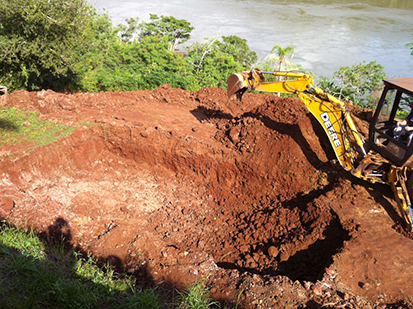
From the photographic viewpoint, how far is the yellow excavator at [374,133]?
623cm

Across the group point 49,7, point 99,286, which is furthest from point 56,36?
point 99,286

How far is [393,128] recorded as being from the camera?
6.64m

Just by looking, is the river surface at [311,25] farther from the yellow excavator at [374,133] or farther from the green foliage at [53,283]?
the green foliage at [53,283]

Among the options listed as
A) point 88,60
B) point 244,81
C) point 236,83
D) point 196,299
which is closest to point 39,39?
point 88,60

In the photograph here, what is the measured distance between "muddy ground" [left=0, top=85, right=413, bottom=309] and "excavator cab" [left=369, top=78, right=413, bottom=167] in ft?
3.25

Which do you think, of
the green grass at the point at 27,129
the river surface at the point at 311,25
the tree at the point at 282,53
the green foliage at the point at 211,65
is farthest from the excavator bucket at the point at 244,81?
the river surface at the point at 311,25

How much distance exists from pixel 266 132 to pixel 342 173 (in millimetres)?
2066

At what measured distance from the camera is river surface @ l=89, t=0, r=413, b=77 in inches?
1046

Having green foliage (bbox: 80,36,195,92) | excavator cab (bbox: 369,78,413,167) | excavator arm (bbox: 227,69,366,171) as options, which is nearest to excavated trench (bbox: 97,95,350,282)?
excavator arm (bbox: 227,69,366,171)

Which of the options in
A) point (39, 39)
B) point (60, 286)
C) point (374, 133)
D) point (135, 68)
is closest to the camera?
point (60, 286)

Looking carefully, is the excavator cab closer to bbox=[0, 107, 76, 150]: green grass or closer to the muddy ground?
the muddy ground

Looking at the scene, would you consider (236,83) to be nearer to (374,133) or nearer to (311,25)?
(374,133)

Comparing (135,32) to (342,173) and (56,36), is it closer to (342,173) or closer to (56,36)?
(56,36)

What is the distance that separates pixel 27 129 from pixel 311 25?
3266 cm
